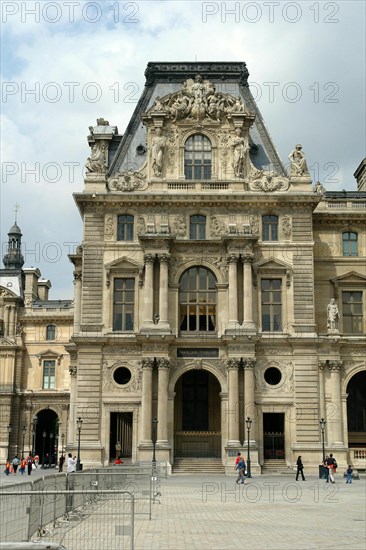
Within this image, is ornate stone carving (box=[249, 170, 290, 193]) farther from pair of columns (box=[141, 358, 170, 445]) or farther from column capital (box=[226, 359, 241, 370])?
pair of columns (box=[141, 358, 170, 445])

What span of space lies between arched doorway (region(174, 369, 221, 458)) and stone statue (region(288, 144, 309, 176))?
598 inches

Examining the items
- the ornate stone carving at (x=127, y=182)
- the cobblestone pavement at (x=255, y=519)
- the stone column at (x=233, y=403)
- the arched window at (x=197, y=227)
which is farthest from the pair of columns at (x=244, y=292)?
the cobblestone pavement at (x=255, y=519)

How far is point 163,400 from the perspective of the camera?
50.8m

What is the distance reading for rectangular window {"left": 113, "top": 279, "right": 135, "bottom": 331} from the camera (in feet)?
175

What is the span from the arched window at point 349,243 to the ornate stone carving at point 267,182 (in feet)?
19.8

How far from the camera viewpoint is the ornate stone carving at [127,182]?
2153 inches

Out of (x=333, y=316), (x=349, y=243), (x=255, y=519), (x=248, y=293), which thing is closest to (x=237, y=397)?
(x=248, y=293)

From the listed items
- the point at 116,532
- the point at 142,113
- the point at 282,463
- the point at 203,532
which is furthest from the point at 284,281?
the point at 116,532

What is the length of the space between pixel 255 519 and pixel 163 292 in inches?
1203

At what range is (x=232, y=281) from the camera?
52.6m

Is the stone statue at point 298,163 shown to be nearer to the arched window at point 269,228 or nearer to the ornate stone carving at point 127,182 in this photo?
the arched window at point 269,228

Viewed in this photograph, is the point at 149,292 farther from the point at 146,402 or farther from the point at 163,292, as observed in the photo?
the point at 146,402

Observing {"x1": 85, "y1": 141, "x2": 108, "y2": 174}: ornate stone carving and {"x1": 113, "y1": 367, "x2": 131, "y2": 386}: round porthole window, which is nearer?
{"x1": 113, "y1": 367, "x2": 131, "y2": 386}: round porthole window

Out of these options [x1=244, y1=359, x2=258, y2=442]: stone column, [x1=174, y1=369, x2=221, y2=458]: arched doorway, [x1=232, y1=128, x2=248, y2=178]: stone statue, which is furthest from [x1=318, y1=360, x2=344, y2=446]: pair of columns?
[x1=232, y1=128, x2=248, y2=178]: stone statue
